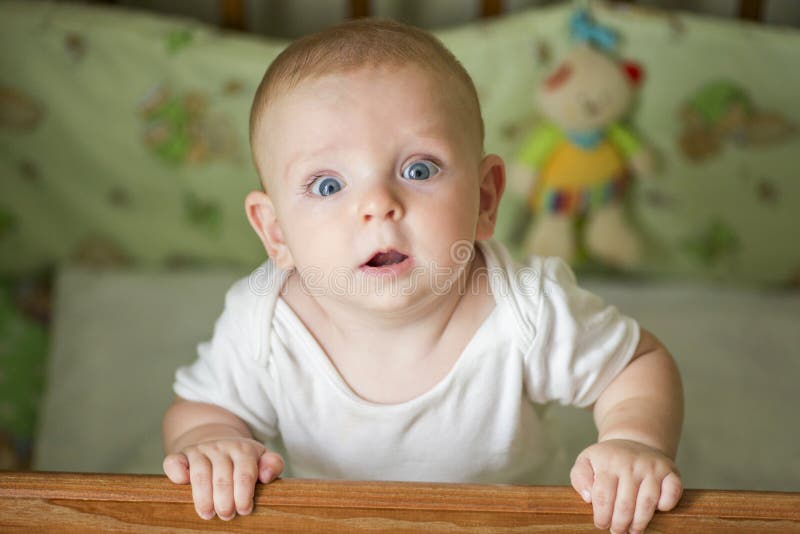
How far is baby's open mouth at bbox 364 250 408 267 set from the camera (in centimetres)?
72

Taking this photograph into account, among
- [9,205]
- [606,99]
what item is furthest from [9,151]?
[606,99]

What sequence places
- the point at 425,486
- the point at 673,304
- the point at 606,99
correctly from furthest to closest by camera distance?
the point at 673,304 → the point at 606,99 → the point at 425,486

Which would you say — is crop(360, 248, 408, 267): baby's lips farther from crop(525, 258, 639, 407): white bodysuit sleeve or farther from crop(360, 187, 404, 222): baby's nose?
crop(525, 258, 639, 407): white bodysuit sleeve

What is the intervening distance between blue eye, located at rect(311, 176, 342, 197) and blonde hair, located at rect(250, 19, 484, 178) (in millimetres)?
77

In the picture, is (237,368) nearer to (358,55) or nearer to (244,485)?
(244,485)

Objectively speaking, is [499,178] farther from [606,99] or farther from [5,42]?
[5,42]

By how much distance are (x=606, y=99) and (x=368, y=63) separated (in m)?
0.67

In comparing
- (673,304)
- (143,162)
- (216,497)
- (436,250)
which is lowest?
(673,304)

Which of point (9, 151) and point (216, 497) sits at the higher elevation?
point (216, 497)

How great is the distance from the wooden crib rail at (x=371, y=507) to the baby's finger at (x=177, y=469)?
3 cm

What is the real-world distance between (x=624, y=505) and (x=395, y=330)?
0.26 metres

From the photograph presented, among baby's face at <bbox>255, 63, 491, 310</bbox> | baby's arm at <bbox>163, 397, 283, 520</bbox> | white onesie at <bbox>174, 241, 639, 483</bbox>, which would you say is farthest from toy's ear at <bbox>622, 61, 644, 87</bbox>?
baby's arm at <bbox>163, 397, 283, 520</bbox>

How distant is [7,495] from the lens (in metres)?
0.66

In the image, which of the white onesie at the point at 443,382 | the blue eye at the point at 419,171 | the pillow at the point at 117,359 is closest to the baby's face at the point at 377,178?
the blue eye at the point at 419,171
